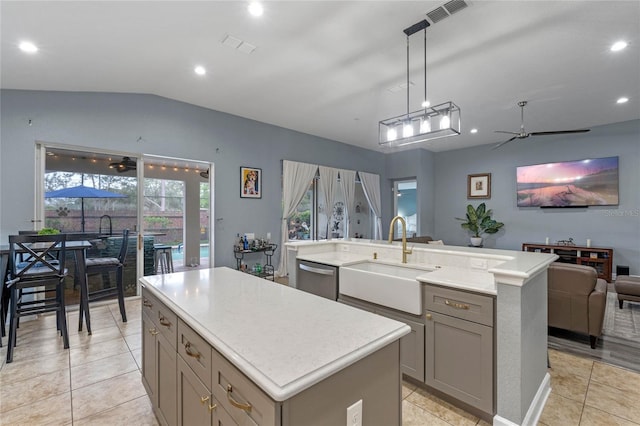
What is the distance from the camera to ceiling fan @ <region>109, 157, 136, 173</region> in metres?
4.20

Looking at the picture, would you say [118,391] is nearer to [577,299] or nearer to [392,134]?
[392,134]

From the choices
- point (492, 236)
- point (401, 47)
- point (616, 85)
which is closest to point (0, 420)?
point (401, 47)

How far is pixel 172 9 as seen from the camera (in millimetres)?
2359

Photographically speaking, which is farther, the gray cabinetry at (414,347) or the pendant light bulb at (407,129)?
the pendant light bulb at (407,129)

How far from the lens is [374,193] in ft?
25.3

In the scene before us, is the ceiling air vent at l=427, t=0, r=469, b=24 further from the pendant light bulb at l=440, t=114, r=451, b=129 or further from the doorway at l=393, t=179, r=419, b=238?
the doorway at l=393, t=179, r=419, b=238

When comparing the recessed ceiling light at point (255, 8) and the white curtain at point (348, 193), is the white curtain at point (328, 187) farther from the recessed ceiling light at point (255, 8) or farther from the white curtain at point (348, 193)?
the recessed ceiling light at point (255, 8)

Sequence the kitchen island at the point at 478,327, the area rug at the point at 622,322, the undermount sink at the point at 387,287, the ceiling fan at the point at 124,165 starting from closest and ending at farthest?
the kitchen island at the point at 478,327 < the undermount sink at the point at 387,287 < the area rug at the point at 622,322 < the ceiling fan at the point at 124,165

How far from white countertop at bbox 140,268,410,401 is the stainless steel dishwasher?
1.01 metres

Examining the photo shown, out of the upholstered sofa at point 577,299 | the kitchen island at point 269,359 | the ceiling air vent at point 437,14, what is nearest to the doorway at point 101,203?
the kitchen island at point 269,359

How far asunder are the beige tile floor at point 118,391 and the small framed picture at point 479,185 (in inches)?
203

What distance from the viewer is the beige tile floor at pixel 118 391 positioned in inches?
75.3

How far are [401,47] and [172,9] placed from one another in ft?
7.04

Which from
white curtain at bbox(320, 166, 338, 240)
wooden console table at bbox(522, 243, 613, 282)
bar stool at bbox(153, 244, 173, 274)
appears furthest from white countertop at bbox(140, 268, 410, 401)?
wooden console table at bbox(522, 243, 613, 282)
